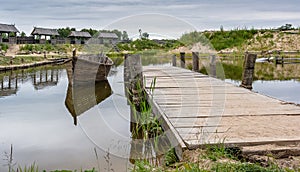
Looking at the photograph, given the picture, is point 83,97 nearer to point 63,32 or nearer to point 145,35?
point 145,35

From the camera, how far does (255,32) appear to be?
45.2m

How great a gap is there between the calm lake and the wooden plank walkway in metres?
0.91

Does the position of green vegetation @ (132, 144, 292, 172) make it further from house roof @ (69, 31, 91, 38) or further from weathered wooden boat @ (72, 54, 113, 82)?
house roof @ (69, 31, 91, 38)

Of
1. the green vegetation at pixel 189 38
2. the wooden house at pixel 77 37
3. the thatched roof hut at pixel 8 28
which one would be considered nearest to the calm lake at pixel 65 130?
the green vegetation at pixel 189 38

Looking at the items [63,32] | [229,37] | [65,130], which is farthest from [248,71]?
[63,32]

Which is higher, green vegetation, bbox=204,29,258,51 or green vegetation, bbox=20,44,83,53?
green vegetation, bbox=204,29,258,51

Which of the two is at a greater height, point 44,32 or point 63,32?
point 63,32

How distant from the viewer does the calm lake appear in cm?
571

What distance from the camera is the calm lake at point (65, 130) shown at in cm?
571

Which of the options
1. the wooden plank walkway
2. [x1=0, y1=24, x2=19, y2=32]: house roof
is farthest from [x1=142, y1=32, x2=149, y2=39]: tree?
[x1=0, y1=24, x2=19, y2=32]: house roof

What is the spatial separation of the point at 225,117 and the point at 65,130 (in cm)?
377

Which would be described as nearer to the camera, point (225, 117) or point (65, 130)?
point (225, 117)

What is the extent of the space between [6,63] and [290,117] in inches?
926

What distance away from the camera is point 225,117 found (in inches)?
208
